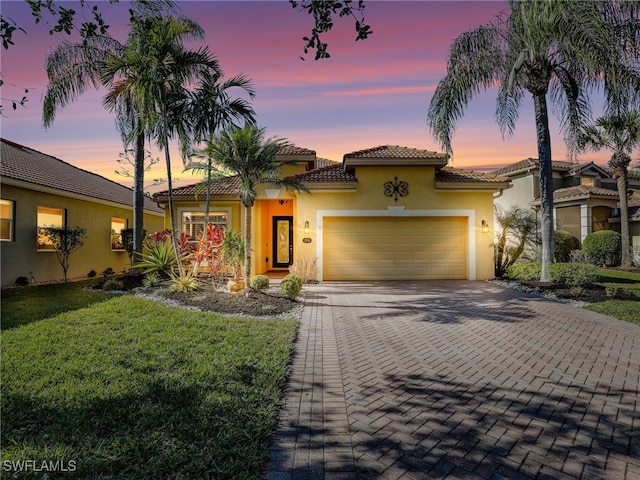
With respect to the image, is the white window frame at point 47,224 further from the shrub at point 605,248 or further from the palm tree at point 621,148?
the shrub at point 605,248

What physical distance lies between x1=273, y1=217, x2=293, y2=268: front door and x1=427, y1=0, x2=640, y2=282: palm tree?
27.0 feet

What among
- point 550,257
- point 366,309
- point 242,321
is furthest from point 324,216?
point 550,257

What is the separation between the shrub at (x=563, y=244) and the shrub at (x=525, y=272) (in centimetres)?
748

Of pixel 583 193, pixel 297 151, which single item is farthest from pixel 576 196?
pixel 297 151

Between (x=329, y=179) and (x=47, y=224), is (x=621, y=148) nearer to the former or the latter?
(x=329, y=179)

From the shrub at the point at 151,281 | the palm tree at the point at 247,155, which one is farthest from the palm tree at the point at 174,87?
the palm tree at the point at 247,155

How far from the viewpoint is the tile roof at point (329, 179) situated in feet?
42.4

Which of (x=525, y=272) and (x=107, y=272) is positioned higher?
(x=525, y=272)

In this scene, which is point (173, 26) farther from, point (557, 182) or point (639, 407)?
point (557, 182)

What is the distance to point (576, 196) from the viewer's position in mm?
19812

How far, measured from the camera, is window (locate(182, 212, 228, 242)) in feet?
49.0

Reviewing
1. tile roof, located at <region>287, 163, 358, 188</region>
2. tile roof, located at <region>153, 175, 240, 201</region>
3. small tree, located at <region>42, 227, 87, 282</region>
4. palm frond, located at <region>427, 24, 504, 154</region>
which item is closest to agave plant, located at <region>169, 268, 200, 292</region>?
tile roof, located at <region>153, 175, 240, 201</region>

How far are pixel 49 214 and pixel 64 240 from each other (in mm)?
Result: 1477

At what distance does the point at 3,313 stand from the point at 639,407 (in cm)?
1138
